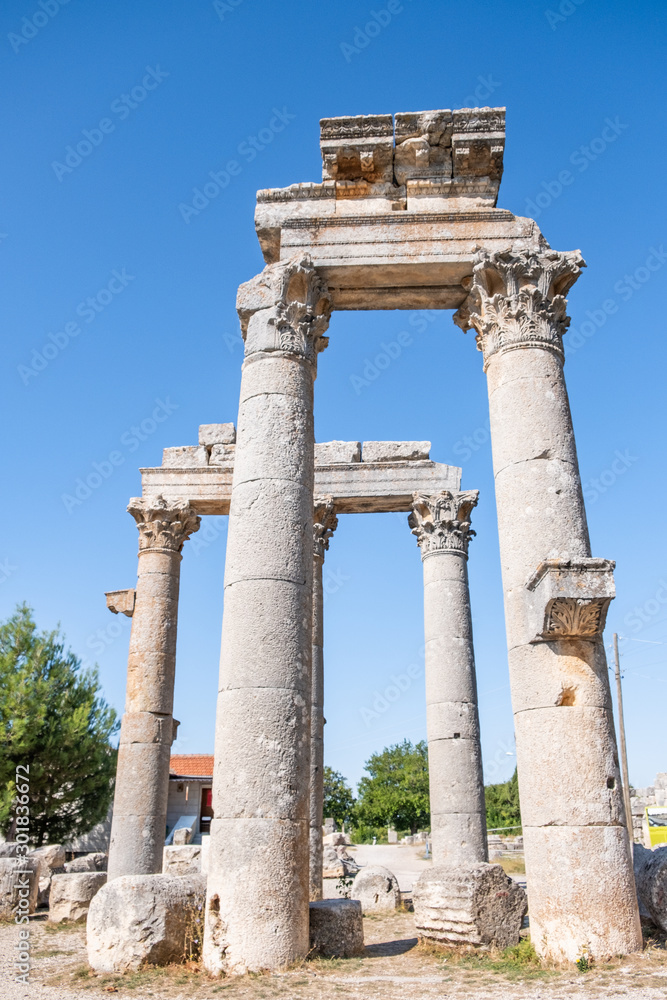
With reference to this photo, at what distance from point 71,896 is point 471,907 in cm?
925

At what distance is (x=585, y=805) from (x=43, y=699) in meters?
21.9

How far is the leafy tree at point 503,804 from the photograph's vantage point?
56.4 metres

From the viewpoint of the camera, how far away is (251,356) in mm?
10375

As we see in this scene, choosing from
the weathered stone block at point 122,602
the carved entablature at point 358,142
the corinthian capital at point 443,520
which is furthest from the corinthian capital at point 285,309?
the weathered stone block at point 122,602

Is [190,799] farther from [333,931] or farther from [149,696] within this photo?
[333,931]

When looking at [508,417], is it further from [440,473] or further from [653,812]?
[653,812]

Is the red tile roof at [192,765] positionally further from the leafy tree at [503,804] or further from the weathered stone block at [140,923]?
the weathered stone block at [140,923]

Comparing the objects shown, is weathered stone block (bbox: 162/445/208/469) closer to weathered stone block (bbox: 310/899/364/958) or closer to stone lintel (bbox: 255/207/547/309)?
stone lintel (bbox: 255/207/547/309)

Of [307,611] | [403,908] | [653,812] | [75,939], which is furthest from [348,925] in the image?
[653,812]

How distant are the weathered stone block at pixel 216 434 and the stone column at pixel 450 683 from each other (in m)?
4.70

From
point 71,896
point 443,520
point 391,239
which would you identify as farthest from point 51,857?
point 391,239

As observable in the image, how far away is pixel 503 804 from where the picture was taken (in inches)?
2530

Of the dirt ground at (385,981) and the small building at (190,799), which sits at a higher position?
the small building at (190,799)

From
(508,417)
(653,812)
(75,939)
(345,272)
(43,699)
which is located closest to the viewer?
(508,417)
